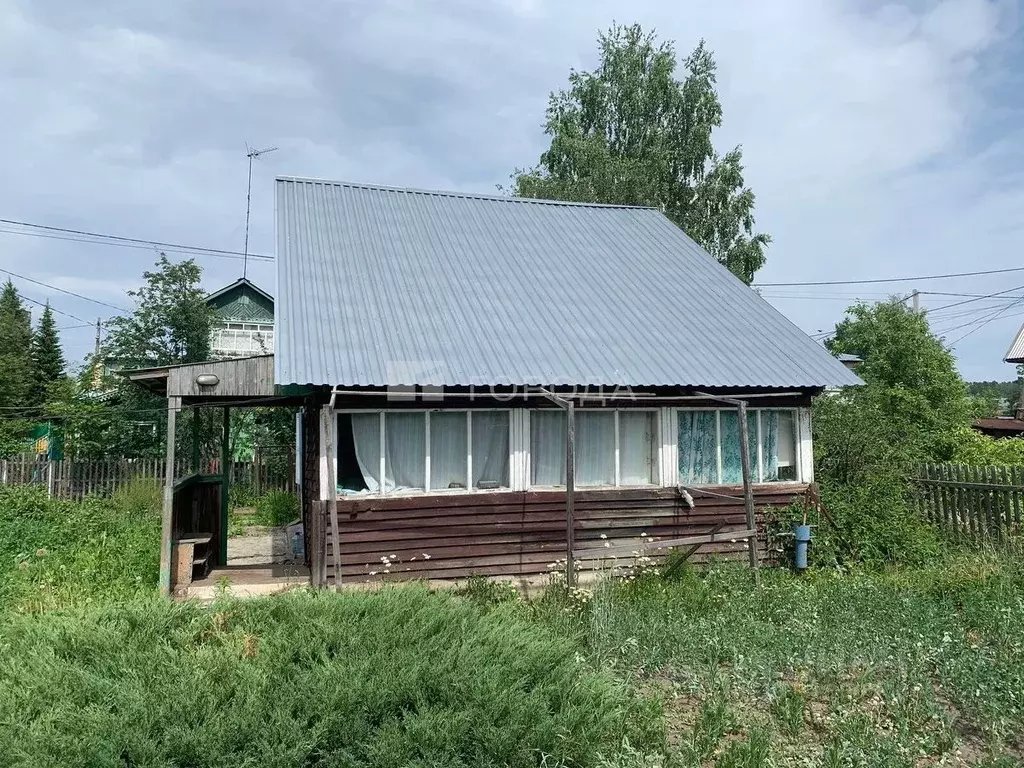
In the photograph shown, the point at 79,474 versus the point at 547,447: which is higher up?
the point at 547,447

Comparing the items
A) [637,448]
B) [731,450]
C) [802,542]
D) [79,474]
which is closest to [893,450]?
[802,542]

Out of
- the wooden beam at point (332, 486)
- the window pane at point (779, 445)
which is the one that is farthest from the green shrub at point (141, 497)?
the window pane at point (779, 445)

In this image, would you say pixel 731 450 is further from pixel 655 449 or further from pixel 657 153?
pixel 657 153

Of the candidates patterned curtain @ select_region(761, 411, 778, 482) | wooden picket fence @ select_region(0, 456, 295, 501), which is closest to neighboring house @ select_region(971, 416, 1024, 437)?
patterned curtain @ select_region(761, 411, 778, 482)

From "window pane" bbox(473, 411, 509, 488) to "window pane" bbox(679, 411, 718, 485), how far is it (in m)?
2.48

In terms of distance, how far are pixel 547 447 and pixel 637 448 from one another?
130cm

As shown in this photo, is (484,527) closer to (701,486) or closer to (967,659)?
(701,486)

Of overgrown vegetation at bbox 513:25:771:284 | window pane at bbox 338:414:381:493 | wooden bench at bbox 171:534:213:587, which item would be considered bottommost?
wooden bench at bbox 171:534:213:587

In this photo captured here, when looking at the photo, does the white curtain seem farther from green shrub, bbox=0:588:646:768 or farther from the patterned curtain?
the patterned curtain

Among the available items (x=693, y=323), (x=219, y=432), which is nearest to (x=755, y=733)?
(x=693, y=323)

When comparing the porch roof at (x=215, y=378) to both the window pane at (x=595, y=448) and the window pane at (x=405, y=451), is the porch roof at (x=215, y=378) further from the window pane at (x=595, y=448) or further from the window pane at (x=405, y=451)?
the window pane at (x=595, y=448)

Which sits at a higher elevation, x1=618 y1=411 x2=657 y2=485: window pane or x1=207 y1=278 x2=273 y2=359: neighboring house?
x1=207 y1=278 x2=273 y2=359: neighboring house

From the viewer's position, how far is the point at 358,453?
28.9 feet

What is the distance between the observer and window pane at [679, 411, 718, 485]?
10000mm
